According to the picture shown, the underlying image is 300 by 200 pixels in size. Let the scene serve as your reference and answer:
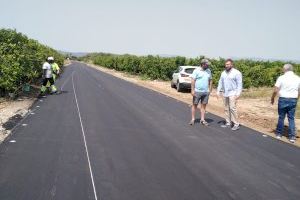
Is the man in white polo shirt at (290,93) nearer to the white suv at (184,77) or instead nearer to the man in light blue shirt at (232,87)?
the man in light blue shirt at (232,87)

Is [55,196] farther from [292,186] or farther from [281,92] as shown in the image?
[281,92]

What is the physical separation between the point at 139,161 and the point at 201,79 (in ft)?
17.9

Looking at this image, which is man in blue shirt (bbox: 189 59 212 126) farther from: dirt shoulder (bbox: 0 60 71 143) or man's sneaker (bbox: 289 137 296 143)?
dirt shoulder (bbox: 0 60 71 143)

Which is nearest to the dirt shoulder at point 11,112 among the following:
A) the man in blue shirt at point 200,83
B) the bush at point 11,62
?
the bush at point 11,62

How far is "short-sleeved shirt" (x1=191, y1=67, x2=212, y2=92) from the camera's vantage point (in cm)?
1325

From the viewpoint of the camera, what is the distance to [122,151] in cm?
923

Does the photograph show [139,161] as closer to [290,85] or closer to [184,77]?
[290,85]

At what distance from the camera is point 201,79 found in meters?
13.3

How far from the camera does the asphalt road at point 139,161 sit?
6738 mm

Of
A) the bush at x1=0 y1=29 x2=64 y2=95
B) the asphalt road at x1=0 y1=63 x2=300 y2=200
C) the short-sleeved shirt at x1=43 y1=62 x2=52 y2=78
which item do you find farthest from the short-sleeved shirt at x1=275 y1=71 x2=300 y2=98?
the short-sleeved shirt at x1=43 y1=62 x2=52 y2=78

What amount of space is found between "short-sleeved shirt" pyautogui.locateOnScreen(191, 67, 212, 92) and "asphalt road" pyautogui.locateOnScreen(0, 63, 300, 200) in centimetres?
121

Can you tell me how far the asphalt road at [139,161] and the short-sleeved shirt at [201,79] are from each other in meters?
1.21

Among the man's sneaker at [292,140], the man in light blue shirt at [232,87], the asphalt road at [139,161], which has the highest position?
the man in light blue shirt at [232,87]

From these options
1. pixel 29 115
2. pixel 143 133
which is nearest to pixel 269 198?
pixel 143 133
